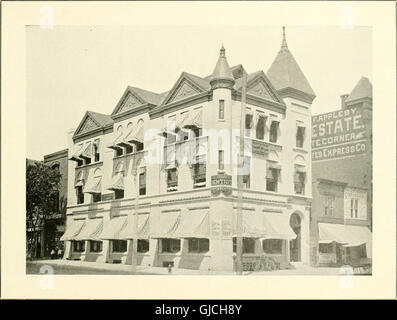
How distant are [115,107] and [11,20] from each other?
9.42 ft

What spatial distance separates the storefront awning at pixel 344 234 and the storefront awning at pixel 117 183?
470cm

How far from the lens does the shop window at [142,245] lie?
44.5 feet

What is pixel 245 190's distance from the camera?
43.8 feet

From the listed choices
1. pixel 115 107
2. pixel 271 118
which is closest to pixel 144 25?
pixel 115 107

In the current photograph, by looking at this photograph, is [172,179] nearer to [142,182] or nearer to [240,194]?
[142,182]

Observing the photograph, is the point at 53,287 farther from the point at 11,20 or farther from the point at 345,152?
the point at 345,152

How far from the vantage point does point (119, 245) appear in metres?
13.9

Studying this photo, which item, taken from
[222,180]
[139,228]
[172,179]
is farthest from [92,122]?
[222,180]

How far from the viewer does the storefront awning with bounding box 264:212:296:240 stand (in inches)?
526

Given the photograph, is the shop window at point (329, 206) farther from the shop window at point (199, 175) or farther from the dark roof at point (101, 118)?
the dark roof at point (101, 118)

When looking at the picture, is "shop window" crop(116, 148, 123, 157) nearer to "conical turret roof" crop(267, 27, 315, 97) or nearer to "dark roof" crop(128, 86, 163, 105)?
"dark roof" crop(128, 86, 163, 105)

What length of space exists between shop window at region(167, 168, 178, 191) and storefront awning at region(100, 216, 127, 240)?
4.15 feet

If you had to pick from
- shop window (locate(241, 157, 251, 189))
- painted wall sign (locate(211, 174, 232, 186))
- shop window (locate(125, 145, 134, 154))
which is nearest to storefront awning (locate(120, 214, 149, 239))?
shop window (locate(125, 145, 134, 154))

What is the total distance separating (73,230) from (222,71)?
4999 mm
